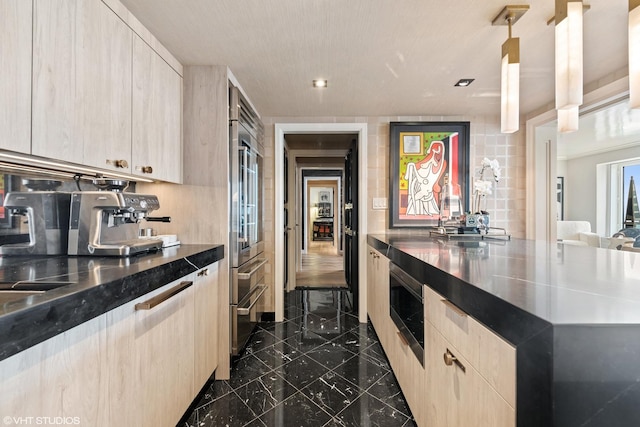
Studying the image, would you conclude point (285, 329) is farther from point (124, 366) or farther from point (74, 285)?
point (74, 285)

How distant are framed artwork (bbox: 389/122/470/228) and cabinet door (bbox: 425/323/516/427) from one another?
1.97 metres

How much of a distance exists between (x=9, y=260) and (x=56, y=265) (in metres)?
0.32

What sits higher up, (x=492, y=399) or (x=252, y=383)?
(x=492, y=399)

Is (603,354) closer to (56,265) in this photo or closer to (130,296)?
(130,296)

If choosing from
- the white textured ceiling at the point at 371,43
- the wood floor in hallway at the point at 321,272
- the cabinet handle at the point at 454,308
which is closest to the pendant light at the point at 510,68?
the white textured ceiling at the point at 371,43

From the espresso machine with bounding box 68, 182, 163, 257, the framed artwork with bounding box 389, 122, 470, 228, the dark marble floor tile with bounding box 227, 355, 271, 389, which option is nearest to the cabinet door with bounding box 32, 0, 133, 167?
the espresso machine with bounding box 68, 182, 163, 257

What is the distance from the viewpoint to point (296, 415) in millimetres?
1678

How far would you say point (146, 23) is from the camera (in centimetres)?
162

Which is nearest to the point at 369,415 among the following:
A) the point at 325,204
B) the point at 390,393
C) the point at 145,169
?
the point at 390,393

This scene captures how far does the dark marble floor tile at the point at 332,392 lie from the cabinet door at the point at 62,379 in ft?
3.79

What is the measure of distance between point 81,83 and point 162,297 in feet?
3.10

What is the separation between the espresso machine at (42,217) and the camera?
1382mm

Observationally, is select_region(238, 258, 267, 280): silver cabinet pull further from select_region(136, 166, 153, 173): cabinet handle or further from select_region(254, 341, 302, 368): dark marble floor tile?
select_region(136, 166, 153, 173): cabinet handle

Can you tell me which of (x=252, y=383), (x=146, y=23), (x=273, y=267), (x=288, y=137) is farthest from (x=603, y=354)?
(x=288, y=137)
